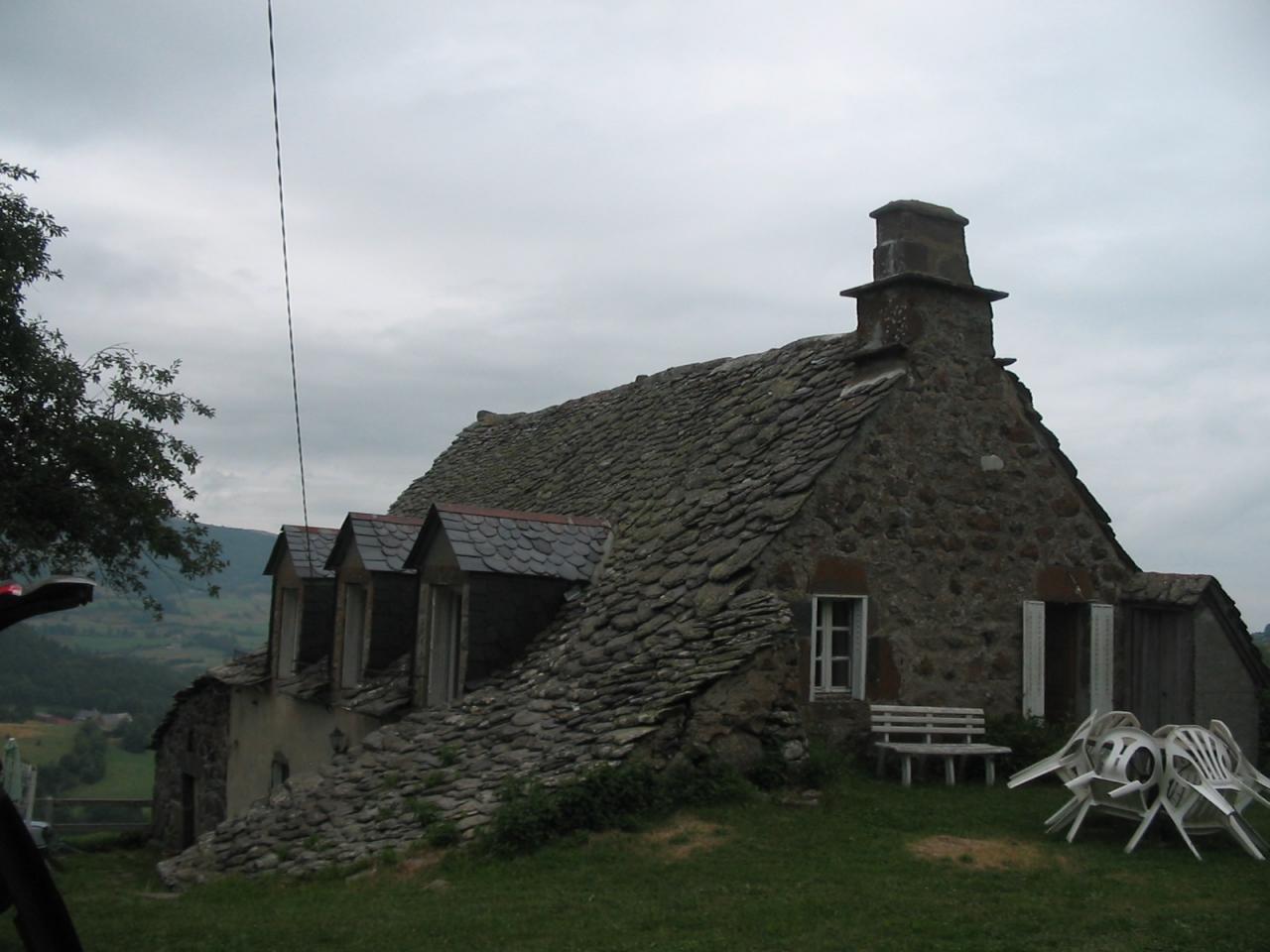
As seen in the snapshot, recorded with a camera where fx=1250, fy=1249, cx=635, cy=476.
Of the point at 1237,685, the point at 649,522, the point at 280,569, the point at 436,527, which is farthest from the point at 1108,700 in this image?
the point at 280,569

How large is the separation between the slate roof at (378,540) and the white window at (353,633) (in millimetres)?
489

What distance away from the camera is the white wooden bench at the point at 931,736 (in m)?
12.1

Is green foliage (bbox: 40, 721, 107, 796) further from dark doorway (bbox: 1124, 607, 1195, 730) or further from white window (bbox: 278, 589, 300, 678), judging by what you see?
dark doorway (bbox: 1124, 607, 1195, 730)

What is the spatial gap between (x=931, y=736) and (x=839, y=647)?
1309 mm

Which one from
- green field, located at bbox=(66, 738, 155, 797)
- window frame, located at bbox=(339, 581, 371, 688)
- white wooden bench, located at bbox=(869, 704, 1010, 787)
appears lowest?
green field, located at bbox=(66, 738, 155, 797)

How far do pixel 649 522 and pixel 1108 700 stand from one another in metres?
5.60

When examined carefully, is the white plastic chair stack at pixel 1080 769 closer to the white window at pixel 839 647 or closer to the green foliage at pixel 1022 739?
the white window at pixel 839 647

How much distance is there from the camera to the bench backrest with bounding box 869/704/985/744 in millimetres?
12438

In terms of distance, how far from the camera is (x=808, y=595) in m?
12.3

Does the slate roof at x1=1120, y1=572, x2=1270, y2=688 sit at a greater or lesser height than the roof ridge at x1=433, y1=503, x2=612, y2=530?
lesser

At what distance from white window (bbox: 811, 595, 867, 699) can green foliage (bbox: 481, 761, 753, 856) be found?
2.37 m

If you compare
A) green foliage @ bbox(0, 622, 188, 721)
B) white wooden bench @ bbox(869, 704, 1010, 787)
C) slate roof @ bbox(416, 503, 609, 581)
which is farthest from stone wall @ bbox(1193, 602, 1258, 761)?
green foliage @ bbox(0, 622, 188, 721)

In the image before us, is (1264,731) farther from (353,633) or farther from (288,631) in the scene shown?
(288,631)

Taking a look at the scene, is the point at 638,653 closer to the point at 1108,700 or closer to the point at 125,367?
the point at 1108,700
